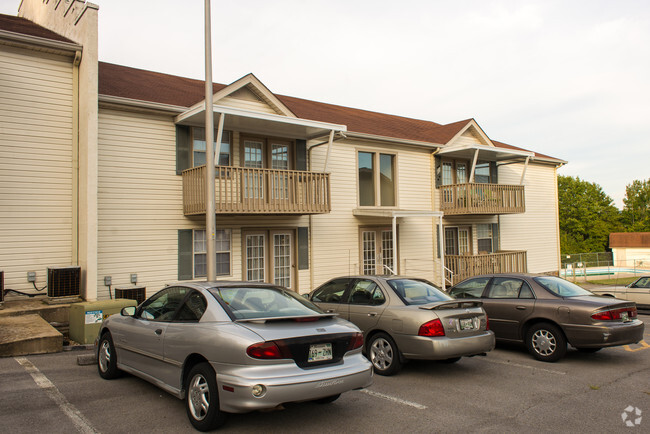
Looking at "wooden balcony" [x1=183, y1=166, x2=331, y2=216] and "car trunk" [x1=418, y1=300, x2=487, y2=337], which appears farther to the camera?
"wooden balcony" [x1=183, y1=166, x2=331, y2=216]

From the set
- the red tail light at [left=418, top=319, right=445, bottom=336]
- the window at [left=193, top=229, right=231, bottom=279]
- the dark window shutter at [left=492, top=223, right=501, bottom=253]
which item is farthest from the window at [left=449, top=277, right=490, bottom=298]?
the dark window shutter at [left=492, top=223, right=501, bottom=253]

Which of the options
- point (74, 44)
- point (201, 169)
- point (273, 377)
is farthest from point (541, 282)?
point (74, 44)

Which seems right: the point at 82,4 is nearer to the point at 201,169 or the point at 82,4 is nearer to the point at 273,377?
the point at 201,169

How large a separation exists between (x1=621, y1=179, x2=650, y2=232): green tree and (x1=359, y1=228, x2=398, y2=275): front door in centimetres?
8414

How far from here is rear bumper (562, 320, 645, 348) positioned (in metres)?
7.84

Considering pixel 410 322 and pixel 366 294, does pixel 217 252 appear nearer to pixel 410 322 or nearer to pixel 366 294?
pixel 366 294

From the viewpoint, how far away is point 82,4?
12094 millimetres

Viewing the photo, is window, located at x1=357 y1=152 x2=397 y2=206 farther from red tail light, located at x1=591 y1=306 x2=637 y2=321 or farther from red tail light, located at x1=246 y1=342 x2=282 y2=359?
red tail light, located at x1=246 y1=342 x2=282 y2=359

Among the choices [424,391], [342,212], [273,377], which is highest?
[342,212]

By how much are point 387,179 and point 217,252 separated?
7.49 meters

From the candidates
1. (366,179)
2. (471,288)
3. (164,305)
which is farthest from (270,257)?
(164,305)

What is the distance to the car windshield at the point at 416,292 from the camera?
25.0ft

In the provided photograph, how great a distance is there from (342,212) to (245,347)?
12574mm

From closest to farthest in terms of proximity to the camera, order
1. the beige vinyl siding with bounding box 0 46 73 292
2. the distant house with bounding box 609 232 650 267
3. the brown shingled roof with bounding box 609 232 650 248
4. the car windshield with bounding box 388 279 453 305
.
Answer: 1. the car windshield with bounding box 388 279 453 305
2. the beige vinyl siding with bounding box 0 46 73 292
3. the distant house with bounding box 609 232 650 267
4. the brown shingled roof with bounding box 609 232 650 248
